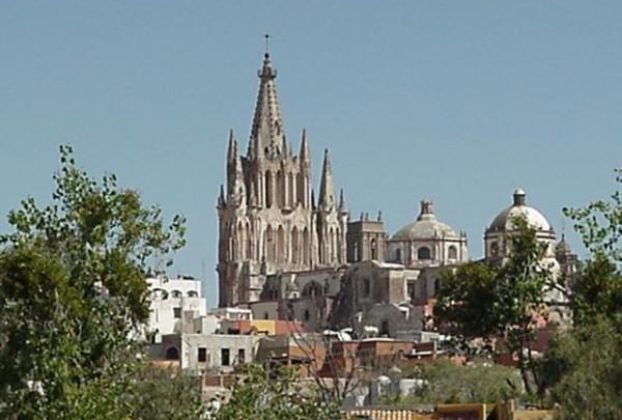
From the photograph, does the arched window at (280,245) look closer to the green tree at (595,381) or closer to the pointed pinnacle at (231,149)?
the pointed pinnacle at (231,149)

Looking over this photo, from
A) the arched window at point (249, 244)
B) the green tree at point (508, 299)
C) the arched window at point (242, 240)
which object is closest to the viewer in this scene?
the green tree at point (508, 299)

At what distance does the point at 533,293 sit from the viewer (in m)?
57.3

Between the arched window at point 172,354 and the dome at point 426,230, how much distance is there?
5304cm

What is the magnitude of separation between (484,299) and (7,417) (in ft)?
84.4

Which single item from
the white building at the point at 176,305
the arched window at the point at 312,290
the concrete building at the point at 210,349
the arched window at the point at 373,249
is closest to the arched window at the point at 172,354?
the concrete building at the point at 210,349

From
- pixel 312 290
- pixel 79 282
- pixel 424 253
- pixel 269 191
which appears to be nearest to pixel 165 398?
pixel 79 282

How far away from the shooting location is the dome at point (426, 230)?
506ft

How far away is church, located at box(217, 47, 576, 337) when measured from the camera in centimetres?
14362

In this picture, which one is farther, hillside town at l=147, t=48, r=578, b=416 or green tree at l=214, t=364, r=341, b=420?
hillside town at l=147, t=48, r=578, b=416

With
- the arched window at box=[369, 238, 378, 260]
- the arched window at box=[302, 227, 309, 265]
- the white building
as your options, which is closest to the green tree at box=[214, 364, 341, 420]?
the white building

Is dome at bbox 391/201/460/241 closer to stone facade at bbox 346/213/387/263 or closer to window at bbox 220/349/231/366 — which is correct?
stone facade at bbox 346/213/387/263

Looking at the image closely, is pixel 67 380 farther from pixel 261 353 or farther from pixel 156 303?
pixel 156 303

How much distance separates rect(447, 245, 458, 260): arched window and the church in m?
0.07

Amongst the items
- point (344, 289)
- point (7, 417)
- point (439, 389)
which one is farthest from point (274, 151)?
point (7, 417)
